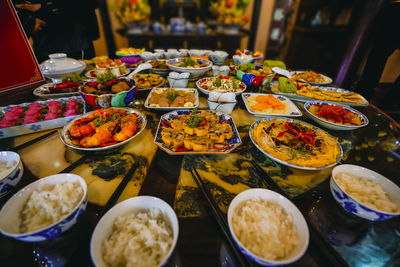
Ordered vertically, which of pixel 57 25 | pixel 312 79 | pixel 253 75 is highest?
pixel 57 25

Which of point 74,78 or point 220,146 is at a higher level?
point 74,78

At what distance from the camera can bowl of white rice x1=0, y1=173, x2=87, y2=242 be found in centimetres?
96

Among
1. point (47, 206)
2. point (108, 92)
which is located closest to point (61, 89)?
point (108, 92)

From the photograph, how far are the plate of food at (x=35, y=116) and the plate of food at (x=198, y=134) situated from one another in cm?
106

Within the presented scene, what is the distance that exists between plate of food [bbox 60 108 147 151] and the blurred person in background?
142 inches

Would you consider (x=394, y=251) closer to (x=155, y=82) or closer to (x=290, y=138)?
(x=290, y=138)

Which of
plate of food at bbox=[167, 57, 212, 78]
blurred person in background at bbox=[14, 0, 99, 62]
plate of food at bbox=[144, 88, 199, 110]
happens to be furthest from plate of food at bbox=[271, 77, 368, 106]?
blurred person in background at bbox=[14, 0, 99, 62]

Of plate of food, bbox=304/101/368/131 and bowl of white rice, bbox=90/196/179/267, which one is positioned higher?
plate of food, bbox=304/101/368/131

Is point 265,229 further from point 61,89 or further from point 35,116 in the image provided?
point 61,89

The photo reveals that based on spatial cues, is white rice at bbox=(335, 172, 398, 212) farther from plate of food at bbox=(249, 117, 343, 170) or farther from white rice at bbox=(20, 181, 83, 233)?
white rice at bbox=(20, 181, 83, 233)

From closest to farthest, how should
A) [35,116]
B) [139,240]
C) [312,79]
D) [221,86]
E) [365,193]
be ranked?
[139,240]
[365,193]
[35,116]
[221,86]
[312,79]

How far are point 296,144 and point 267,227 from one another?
37.4 inches

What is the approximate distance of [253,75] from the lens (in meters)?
2.83

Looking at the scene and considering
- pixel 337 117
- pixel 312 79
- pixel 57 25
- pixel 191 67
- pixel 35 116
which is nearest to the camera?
pixel 35 116
